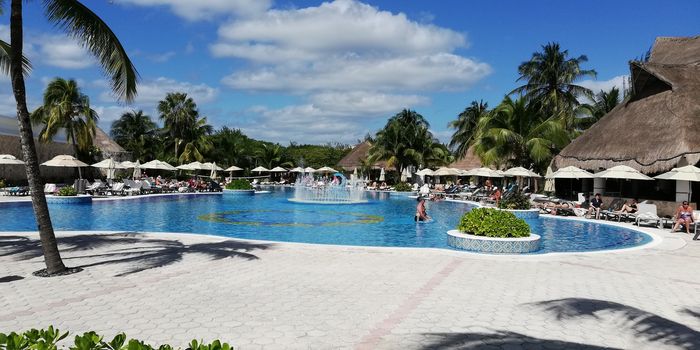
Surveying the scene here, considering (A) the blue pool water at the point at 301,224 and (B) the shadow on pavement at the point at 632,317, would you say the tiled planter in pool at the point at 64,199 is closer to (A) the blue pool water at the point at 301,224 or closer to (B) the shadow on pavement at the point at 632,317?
(A) the blue pool water at the point at 301,224

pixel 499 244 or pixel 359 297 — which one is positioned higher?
pixel 499 244

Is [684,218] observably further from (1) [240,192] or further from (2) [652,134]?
(1) [240,192]

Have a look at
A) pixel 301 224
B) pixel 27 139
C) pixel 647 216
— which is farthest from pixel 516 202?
pixel 27 139

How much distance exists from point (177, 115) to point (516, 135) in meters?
31.8

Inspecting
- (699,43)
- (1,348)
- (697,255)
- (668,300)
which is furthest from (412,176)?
(1,348)

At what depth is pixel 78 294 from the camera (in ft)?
22.3

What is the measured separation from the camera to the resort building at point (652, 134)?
20.2 meters

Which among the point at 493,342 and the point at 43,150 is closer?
the point at 493,342

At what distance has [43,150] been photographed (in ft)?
117

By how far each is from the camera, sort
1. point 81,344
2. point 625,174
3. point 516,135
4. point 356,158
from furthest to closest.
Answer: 1. point 356,158
2. point 516,135
3. point 625,174
4. point 81,344

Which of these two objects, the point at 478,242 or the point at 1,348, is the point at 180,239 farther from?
the point at 1,348

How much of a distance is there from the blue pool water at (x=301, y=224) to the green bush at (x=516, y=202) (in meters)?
0.92

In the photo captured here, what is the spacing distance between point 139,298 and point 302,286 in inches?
87.6

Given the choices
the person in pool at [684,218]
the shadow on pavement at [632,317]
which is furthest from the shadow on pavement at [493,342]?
the person in pool at [684,218]
